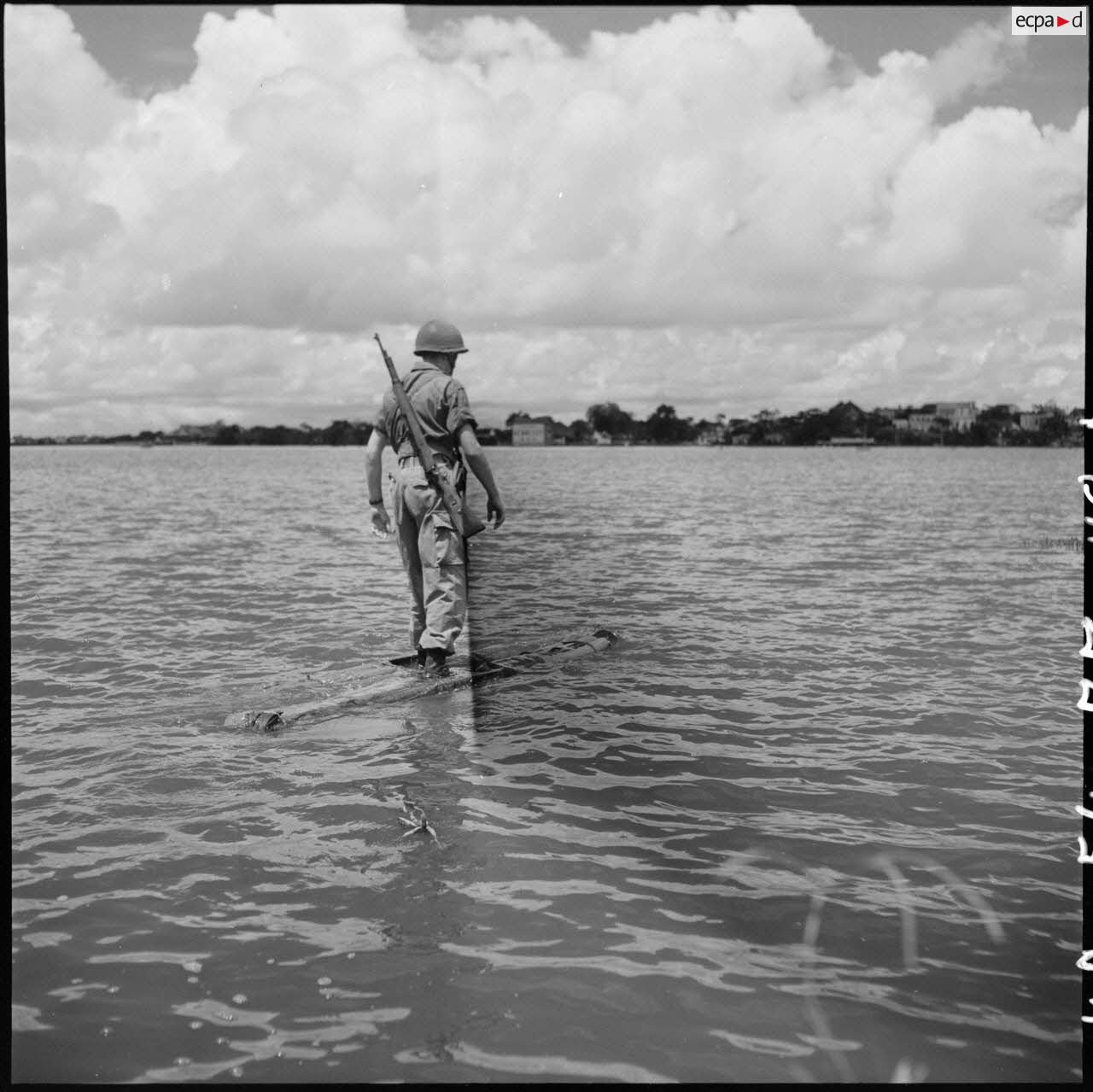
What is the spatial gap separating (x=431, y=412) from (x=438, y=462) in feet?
1.69

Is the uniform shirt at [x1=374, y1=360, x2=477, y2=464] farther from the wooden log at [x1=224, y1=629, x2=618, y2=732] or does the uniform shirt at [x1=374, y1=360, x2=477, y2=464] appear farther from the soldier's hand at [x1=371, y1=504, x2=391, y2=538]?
the wooden log at [x1=224, y1=629, x2=618, y2=732]

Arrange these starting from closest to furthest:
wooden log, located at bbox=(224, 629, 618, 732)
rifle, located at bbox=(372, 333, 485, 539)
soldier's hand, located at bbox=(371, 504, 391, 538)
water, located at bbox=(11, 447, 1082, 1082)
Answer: water, located at bbox=(11, 447, 1082, 1082) < wooden log, located at bbox=(224, 629, 618, 732) < rifle, located at bbox=(372, 333, 485, 539) < soldier's hand, located at bbox=(371, 504, 391, 538)

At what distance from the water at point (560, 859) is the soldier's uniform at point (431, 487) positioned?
969mm

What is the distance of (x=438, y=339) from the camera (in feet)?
36.7

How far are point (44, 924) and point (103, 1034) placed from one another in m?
1.21

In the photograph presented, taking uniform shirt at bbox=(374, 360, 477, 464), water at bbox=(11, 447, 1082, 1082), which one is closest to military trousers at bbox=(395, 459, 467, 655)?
uniform shirt at bbox=(374, 360, 477, 464)

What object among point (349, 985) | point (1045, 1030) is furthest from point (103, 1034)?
point (1045, 1030)

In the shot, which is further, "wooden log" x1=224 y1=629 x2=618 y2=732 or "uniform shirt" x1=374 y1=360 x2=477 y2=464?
"uniform shirt" x1=374 y1=360 x2=477 y2=464

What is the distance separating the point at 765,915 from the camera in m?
5.70

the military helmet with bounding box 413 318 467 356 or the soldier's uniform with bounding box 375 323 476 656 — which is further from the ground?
the military helmet with bounding box 413 318 467 356

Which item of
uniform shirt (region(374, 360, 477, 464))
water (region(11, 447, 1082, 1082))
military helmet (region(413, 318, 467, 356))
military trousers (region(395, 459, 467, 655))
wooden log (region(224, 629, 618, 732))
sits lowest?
water (region(11, 447, 1082, 1082))

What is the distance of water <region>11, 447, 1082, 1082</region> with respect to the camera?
4.52m

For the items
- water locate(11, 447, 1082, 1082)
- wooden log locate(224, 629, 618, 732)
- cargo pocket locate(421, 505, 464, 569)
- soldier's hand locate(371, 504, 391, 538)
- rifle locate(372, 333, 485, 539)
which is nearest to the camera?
water locate(11, 447, 1082, 1082)

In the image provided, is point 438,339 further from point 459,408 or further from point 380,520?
point 380,520
